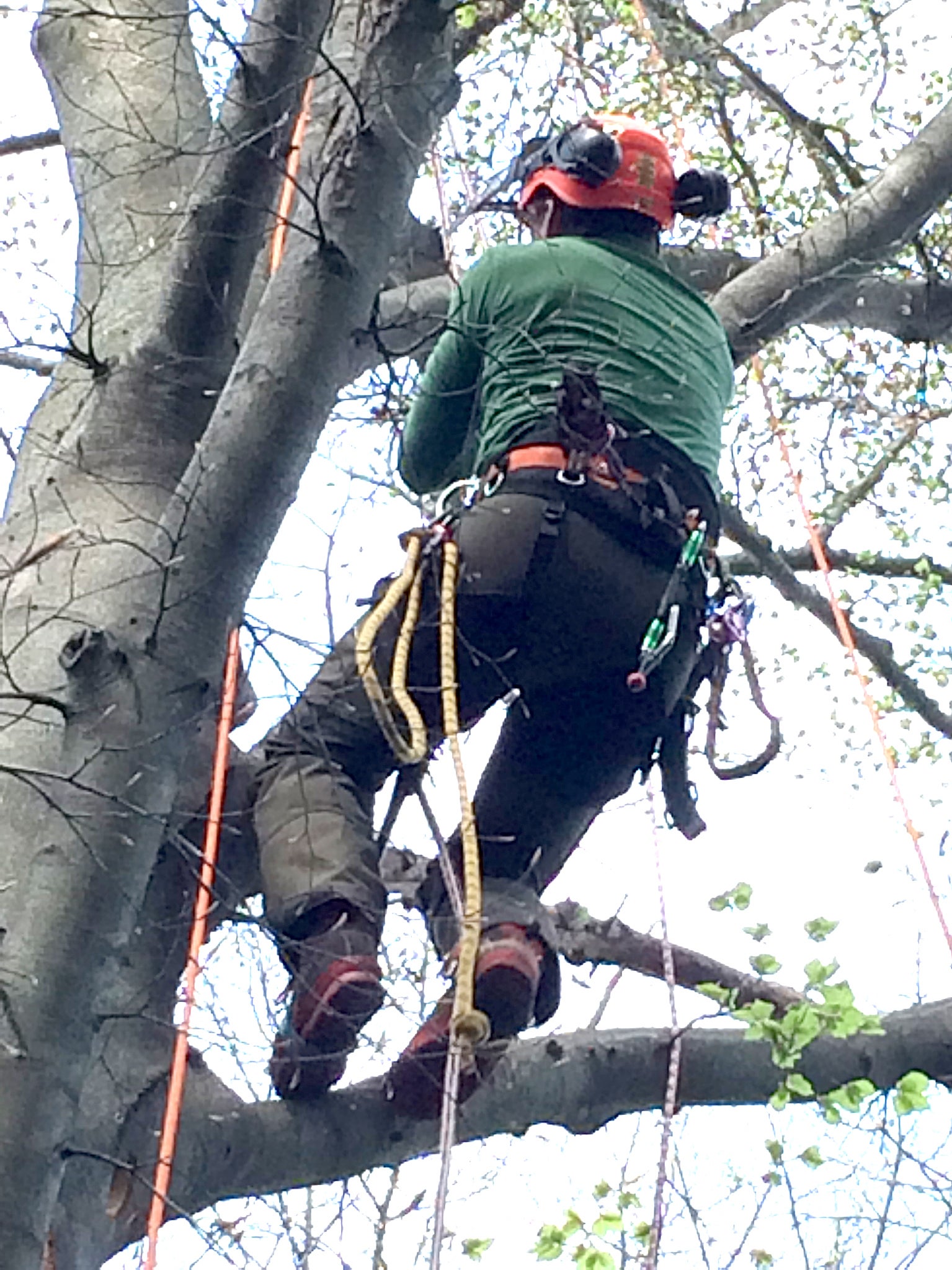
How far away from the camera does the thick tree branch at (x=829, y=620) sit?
4965 mm

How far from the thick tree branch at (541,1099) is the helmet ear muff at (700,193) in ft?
4.83

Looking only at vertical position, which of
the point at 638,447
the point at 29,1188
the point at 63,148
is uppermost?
the point at 63,148

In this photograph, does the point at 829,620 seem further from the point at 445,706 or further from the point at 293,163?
the point at 445,706

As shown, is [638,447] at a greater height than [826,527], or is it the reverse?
[826,527]

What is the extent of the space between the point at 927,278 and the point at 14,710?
2837 millimetres

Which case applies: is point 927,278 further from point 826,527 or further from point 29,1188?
point 29,1188

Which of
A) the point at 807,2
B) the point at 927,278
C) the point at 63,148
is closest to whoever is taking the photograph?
the point at 63,148

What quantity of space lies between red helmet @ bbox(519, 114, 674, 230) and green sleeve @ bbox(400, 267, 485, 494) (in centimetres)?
24

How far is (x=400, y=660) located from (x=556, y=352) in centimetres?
65

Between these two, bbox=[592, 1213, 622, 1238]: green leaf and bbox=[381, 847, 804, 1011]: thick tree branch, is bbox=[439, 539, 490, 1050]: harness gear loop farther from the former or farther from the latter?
bbox=[381, 847, 804, 1011]: thick tree branch

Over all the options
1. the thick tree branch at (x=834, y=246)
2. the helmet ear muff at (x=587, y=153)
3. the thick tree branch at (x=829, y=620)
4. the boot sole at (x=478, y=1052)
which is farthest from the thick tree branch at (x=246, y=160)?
the thick tree branch at (x=829, y=620)

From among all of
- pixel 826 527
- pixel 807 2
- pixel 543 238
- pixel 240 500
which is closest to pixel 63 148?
pixel 543 238

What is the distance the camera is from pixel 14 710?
9.68 ft

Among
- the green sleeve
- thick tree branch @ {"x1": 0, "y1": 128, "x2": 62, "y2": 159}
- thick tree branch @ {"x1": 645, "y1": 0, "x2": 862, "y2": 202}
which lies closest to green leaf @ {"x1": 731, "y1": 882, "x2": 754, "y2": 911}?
the green sleeve
